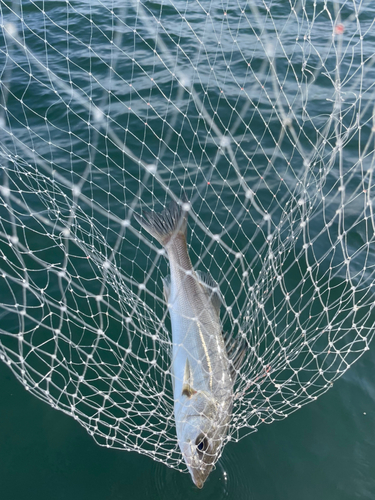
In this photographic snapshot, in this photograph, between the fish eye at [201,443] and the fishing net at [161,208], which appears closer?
the fish eye at [201,443]

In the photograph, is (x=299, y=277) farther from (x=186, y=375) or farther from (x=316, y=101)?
(x=316, y=101)

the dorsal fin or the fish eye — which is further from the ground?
the dorsal fin

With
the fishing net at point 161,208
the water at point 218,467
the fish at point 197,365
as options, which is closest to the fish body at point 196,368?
the fish at point 197,365

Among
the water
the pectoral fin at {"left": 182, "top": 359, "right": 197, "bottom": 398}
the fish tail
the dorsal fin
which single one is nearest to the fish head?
the pectoral fin at {"left": 182, "top": 359, "right": 197, "bottom": 398}

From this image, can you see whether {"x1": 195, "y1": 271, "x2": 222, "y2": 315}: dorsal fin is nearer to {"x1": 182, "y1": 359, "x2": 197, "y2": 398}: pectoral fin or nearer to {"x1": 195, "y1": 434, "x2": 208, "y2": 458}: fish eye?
{"x1": 182, "y1": 359, "x2": 197, "y2": 398}: pectoral fin

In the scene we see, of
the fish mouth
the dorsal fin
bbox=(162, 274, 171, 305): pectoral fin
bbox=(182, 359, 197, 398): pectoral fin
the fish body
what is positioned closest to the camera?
the fish mouth

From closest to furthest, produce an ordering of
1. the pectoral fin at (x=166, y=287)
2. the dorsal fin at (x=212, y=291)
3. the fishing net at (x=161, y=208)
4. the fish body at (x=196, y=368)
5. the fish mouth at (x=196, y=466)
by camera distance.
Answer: the fish mouth at (x=196, y=466), the fish body at (x=196, y=368), the fishing net at (x=161, y=208), the dorsal fin at (x=212, y=291), the pectoral fin at (x=166, y=287)

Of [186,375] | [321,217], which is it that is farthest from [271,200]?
[186,375]

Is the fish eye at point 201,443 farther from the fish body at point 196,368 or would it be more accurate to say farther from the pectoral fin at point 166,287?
the pectoral fin at point 166,287

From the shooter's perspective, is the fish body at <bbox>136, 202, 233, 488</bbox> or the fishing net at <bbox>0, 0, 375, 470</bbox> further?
the fishing net at <bbox>0, 0, 375, 470</bbox>
